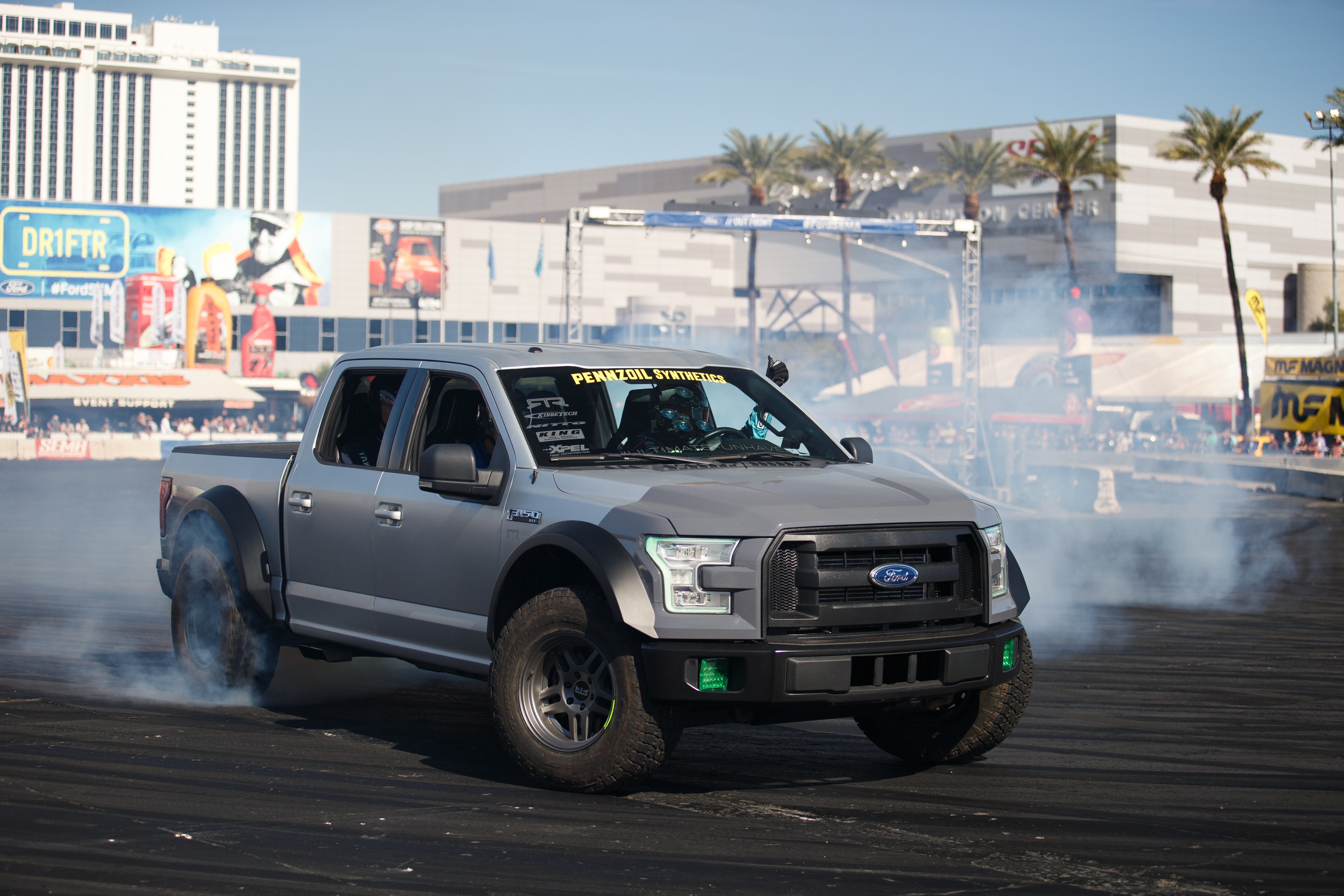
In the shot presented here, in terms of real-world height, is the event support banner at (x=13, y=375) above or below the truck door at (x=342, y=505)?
above

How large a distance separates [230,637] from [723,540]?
3454 millimetres

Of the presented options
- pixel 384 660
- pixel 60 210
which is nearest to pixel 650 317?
pixel 60 210

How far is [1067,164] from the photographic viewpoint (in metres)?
64.7

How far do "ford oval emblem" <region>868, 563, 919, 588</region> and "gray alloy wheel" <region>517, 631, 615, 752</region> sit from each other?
3.71 feet

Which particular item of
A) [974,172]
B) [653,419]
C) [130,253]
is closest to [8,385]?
[130,253]

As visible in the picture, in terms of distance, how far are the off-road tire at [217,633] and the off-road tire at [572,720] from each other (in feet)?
7.04

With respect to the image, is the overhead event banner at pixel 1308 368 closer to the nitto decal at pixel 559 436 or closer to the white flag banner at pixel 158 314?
the nitto decal at pixel 559 436

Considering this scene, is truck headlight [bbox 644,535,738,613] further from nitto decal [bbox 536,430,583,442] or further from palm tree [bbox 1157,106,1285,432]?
palm tree [bbox 1157,106,1285,432]

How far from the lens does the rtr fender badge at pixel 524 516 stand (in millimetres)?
5855

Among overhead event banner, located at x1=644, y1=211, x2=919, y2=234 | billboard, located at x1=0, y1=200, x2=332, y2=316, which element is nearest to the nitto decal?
overhead event banner, located at x1=644, y1=211, x2=919, y2=234

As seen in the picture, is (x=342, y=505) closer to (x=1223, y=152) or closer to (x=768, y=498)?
(x=768, y=498)

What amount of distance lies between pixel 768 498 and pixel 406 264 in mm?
83071

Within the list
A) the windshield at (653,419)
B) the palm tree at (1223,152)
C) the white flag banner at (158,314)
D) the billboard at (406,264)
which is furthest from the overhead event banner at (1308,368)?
the white flag banner at (158,314)

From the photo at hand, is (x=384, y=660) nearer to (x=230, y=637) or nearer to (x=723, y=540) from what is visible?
(x=230, y=637)
